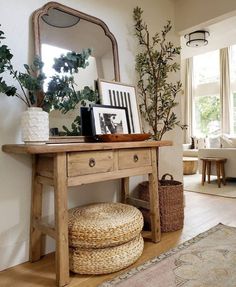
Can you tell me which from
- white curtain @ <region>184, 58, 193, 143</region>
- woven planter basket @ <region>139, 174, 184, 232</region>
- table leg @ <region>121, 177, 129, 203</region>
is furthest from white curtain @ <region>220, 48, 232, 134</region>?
table leg @ <region>121, 177, 129, 203</region>

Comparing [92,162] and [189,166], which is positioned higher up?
[92,162]

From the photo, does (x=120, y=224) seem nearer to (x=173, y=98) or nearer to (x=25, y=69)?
(x=25, y=69)

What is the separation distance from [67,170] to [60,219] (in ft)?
0.91

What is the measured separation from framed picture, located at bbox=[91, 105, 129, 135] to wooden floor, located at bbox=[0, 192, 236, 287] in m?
0.94

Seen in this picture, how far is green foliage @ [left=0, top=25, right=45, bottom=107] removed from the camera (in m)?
1.46

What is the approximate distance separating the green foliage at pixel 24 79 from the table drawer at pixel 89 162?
50cm

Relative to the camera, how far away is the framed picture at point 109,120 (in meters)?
1.94

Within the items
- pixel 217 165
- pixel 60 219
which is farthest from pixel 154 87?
pixel 217 165

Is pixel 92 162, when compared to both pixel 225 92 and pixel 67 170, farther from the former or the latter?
pixel 225 92

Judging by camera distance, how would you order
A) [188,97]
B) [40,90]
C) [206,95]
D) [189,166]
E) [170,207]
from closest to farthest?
[40,90] < [170,207] < [189,166] < [206,95] < [188,97]

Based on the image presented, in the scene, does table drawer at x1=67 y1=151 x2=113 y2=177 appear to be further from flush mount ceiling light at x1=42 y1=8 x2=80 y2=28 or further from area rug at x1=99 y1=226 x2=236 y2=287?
flush mount ceiling light at x1=42 y1=8 x2=80 y2=28

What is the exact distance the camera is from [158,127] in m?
2.72

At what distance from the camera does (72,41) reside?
2.00 m

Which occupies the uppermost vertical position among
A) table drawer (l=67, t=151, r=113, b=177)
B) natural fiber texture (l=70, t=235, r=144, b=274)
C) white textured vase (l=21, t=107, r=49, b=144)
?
white textured vase (l=21, t=107, r=49, b=144)
